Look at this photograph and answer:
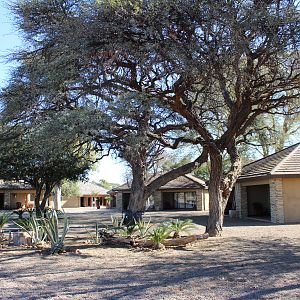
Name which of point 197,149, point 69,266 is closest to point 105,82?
point 69,266

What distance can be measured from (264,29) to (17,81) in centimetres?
787

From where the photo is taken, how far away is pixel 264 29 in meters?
11.1

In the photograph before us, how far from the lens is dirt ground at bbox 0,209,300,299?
7.01m

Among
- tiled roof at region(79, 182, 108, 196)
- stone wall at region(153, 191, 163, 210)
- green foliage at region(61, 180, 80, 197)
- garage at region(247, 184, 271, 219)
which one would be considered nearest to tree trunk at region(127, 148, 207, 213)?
garage at region(247, 184, 271, 219)

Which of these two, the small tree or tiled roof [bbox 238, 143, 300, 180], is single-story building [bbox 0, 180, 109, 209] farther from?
tiled roof [bbox 238, 143, 300, 180]

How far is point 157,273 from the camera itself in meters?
8.71

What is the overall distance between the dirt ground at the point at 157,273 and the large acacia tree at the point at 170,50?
4.56 m

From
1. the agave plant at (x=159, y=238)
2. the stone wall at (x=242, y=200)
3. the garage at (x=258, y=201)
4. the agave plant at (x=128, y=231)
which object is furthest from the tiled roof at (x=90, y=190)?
the agave plant at (x=159, y=238)

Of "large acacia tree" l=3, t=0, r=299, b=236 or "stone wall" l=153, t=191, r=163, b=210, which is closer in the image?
"large acacia tree" l=3, t=0, r=299, b=236

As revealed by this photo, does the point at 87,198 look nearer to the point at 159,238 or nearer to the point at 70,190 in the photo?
the point at 70,190

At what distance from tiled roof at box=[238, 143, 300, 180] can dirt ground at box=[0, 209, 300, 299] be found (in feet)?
29.3

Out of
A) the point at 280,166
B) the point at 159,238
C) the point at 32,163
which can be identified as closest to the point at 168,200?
the point at 280,166

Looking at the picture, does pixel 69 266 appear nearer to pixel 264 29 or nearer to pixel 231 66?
pixel 231 66

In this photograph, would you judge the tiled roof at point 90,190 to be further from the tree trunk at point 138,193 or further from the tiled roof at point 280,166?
the tree trunk at point 138,193
